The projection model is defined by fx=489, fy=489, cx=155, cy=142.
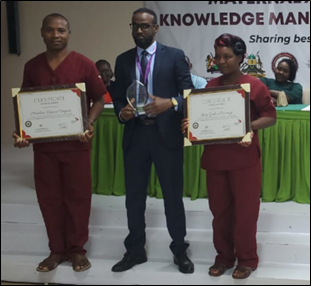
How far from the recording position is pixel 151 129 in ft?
6.59

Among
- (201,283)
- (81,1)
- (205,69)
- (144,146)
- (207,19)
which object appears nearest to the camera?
(207,19)

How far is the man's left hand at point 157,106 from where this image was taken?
1.76 meters

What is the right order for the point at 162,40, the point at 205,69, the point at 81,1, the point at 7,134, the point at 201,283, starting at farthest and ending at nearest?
1. the point at 7,134
2. the point at 81,1
3. the point at 201,283
4. the point at 162,40
5. the point at 205,69

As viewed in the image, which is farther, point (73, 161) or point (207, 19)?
point (73, 161)

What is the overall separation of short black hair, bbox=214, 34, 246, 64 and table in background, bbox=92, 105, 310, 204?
57.9 inches

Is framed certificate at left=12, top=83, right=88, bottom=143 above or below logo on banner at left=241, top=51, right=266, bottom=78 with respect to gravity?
below

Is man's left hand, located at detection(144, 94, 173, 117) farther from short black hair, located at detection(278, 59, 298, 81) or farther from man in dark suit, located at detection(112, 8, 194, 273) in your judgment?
short black hair, located at detection(278, 59, 298, 81)

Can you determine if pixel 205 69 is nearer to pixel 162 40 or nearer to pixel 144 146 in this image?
pixel 162 40

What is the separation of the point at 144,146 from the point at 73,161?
0.31m

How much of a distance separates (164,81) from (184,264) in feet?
2.91

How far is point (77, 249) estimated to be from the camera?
2299mm

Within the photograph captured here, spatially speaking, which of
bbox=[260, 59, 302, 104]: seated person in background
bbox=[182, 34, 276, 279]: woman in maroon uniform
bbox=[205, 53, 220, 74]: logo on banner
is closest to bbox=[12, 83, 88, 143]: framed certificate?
bbox=[182, 34, 276, 279]: woman in maroon uniform

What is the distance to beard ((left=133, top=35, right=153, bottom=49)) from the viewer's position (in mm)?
1733

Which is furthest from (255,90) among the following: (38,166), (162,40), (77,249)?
(77,249)
